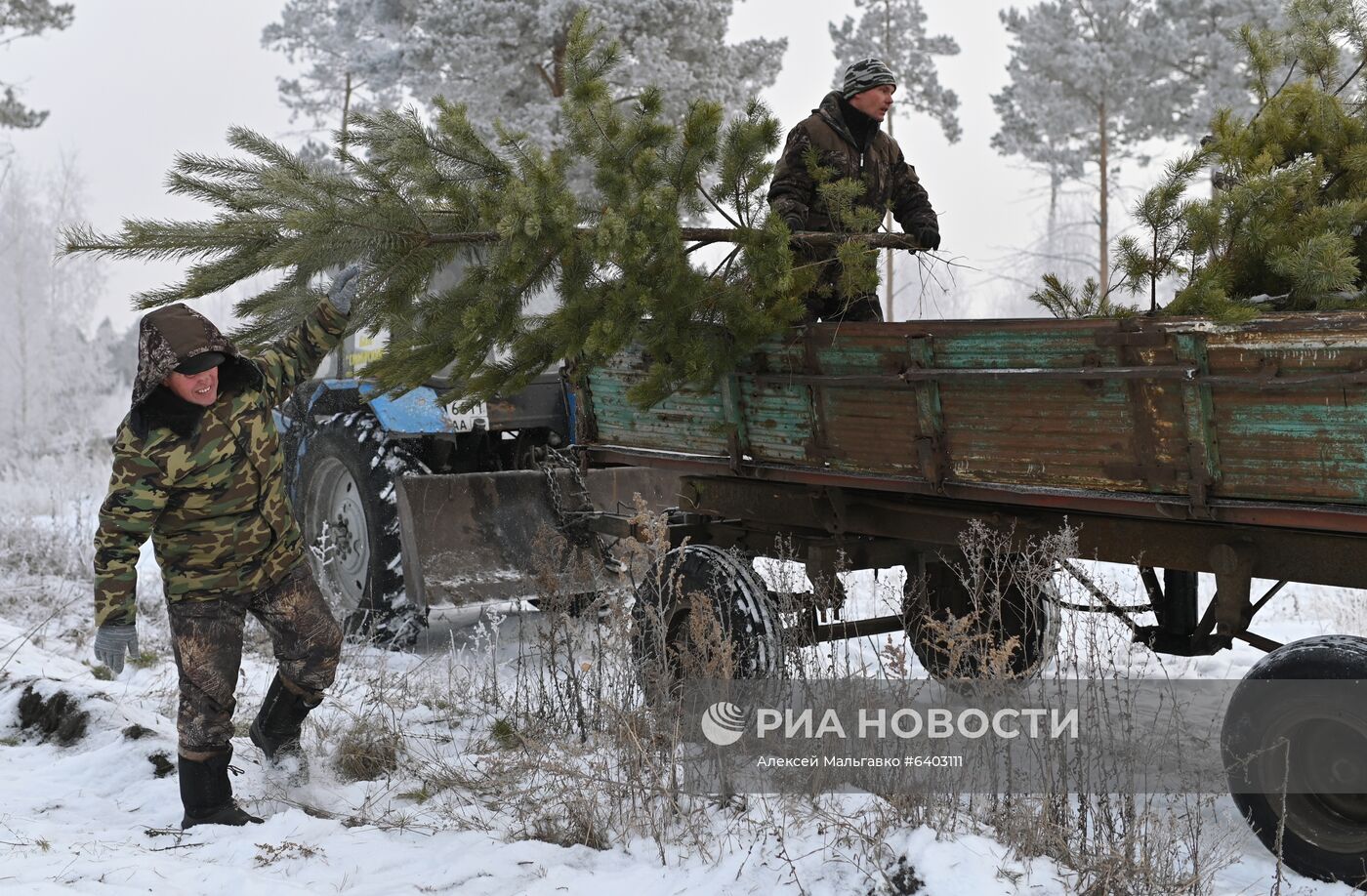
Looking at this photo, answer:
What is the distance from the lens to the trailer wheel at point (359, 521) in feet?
22.9

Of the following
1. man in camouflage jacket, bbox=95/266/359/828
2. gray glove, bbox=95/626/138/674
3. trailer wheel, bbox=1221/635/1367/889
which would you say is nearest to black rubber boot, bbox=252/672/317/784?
man in camouflage jacket, bbox=95/266/359/828

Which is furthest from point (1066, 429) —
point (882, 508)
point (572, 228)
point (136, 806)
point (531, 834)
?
point (136, 806)

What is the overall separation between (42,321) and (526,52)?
2193cm

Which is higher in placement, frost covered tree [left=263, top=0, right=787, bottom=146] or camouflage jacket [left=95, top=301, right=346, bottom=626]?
frost covered tree [left=263, top=0, right=787, bottom=146]

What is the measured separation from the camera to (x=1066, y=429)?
12.3 ft

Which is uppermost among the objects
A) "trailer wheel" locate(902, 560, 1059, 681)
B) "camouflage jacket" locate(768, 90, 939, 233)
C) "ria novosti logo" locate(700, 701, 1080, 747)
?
"camouflage jacket" locate(768, 90, 939, 233)

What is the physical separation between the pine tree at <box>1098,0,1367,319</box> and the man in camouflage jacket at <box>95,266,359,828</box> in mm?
2882

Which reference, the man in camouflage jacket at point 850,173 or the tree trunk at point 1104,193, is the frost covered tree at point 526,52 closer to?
the tree trunk at point 1104,193

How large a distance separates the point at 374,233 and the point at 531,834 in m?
2.09

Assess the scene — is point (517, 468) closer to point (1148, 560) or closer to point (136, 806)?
point (136, 806)

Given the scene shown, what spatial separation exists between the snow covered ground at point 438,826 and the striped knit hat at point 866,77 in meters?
2.24

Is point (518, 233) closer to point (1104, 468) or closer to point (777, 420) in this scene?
point (777, 420)

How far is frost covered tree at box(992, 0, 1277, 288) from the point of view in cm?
1895

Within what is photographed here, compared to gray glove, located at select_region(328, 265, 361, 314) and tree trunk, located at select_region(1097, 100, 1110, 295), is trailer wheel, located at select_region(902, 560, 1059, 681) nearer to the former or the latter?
gray glove, located at select_region(328, 265, 361, 314)
